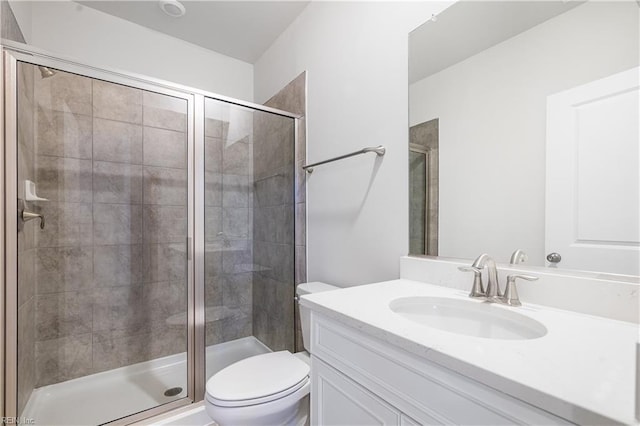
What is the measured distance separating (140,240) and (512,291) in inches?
85.4

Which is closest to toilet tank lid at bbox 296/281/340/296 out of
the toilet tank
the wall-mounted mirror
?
the toilet tank

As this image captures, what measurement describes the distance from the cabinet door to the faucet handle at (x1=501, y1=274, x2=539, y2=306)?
47cm

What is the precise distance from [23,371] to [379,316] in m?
1.73

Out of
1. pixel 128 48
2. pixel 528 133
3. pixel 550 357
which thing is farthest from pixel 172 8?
pixel 550 357

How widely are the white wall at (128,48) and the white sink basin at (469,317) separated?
78.8 inches

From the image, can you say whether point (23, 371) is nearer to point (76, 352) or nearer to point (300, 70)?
point (76, 352)

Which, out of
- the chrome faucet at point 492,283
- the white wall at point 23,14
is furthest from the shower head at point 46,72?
the chrome faucet at point 492,283

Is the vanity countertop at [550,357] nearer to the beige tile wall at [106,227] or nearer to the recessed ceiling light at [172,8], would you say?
the beige tile wall at [106,227]

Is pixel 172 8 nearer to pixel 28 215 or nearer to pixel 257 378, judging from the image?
pixel 28 215

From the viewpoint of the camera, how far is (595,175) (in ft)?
2.49

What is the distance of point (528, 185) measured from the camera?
897 millimetres

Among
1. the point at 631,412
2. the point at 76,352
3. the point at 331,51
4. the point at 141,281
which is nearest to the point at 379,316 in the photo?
the point at 631,412

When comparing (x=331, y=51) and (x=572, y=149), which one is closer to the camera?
(x=572, y=149)

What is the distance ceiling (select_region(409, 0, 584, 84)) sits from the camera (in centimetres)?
89
